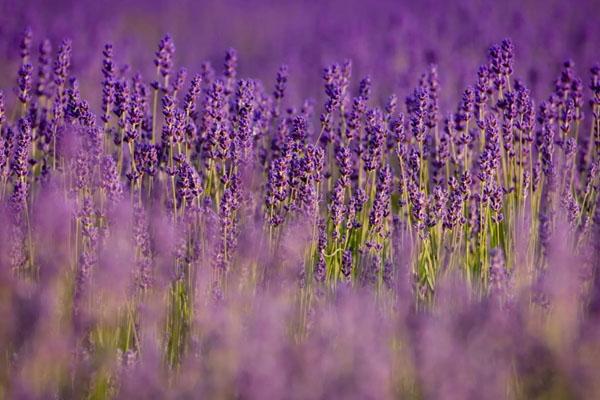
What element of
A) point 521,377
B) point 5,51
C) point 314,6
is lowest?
point 521,377

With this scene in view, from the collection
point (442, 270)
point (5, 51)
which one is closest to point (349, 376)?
point (442, 270)

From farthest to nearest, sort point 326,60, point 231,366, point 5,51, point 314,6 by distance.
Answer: point 314,6 → point 326,60 → point 5,51 → point 231,366

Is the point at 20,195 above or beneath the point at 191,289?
above

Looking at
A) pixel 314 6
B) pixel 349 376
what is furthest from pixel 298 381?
pixel 314 6

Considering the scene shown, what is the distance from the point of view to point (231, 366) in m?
2.80

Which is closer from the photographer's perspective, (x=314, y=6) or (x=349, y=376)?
(x=349, y=376)

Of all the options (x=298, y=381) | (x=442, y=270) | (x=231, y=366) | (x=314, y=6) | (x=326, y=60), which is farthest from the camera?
(x=314, y=6)

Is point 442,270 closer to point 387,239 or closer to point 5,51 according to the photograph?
point 387,239

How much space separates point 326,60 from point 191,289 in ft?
19.6

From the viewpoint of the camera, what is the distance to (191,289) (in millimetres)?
3658

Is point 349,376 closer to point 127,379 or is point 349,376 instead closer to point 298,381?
point 298,381

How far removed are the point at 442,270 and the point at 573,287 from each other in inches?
48.1

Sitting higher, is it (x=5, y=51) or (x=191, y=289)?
(x=5, y=51)

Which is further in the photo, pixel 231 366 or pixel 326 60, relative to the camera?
pixel 326 60
